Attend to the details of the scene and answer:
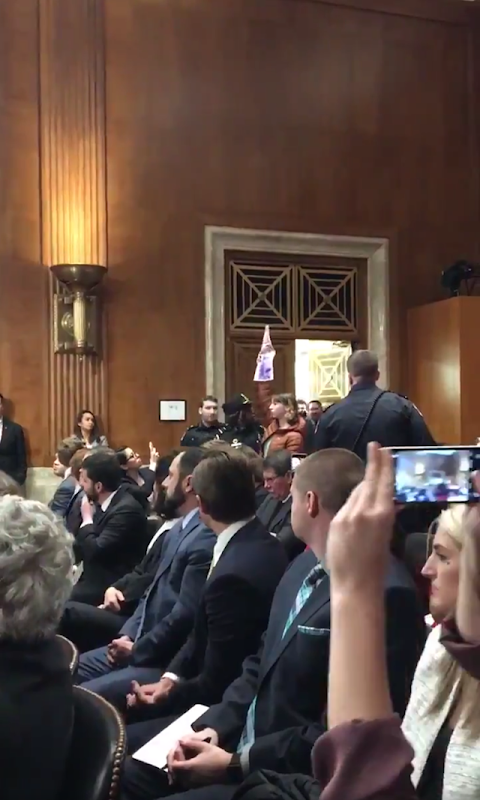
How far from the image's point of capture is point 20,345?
7.46 metres

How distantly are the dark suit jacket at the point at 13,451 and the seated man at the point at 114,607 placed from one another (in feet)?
11.7

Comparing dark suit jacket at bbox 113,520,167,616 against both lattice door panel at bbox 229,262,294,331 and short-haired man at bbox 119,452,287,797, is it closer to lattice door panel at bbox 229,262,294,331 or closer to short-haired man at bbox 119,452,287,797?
short-haired man at bbox 119,452,287,797

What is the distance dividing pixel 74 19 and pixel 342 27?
259 centimetres

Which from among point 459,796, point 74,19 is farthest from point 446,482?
point 74,19

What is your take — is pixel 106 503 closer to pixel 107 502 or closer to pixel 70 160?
pixel 107 502

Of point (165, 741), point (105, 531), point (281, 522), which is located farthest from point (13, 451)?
point (165, 741)

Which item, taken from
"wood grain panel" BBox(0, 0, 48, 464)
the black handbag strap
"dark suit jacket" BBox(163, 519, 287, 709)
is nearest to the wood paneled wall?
"wood grain panel" BBox(0, 0, 48, 464)

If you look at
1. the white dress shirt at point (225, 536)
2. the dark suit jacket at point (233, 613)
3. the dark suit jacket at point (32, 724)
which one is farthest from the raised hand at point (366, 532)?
the white dress shirt at point (225, 536)

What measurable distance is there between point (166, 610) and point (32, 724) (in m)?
1.76

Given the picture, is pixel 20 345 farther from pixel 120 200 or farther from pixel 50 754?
pixel 50 754

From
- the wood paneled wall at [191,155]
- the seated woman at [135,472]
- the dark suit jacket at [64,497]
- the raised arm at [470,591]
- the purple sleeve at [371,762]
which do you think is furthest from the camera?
the wood paneled wall at [191,155]

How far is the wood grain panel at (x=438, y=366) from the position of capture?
7.95m

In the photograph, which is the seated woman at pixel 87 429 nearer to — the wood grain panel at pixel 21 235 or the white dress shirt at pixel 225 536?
the wood grain panel at pixel 21 235

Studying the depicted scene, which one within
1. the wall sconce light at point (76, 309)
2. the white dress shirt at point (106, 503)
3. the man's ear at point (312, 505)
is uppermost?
the wall sconce light at point (76, 309)
